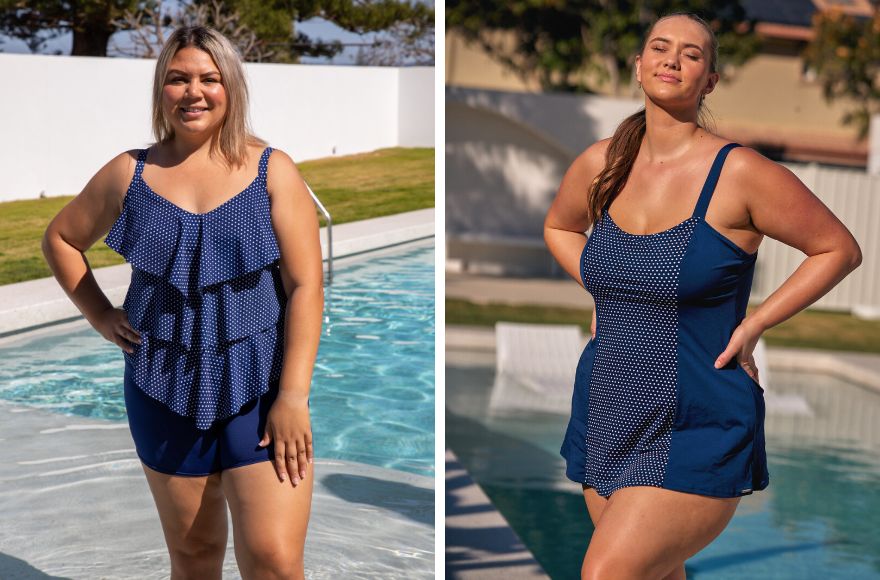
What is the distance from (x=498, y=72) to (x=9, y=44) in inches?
928

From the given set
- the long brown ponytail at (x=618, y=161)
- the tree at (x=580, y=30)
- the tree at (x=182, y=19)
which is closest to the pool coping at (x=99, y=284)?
the tree at (x=182, y=19)

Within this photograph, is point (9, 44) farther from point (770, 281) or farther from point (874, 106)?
point (874, 106)

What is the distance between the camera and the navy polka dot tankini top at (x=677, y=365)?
227 cm

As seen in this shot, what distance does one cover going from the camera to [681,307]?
2311 mm

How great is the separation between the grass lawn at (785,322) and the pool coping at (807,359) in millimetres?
713

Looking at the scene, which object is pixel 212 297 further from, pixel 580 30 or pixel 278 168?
pixel 580 30

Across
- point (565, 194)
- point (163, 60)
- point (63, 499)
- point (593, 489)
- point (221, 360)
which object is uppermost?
point (163, 60)

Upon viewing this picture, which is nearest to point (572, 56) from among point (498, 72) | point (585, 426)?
point (498, 72)

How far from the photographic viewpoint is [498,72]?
2827 cm

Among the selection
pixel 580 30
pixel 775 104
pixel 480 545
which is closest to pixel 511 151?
pixel 580 30

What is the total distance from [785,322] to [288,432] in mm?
10618

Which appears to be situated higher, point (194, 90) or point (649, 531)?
point (194, 90)

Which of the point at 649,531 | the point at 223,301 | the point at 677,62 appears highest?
the point at 677,62

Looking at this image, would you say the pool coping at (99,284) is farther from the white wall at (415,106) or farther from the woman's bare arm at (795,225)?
the woman's bare arm at (795,225)
